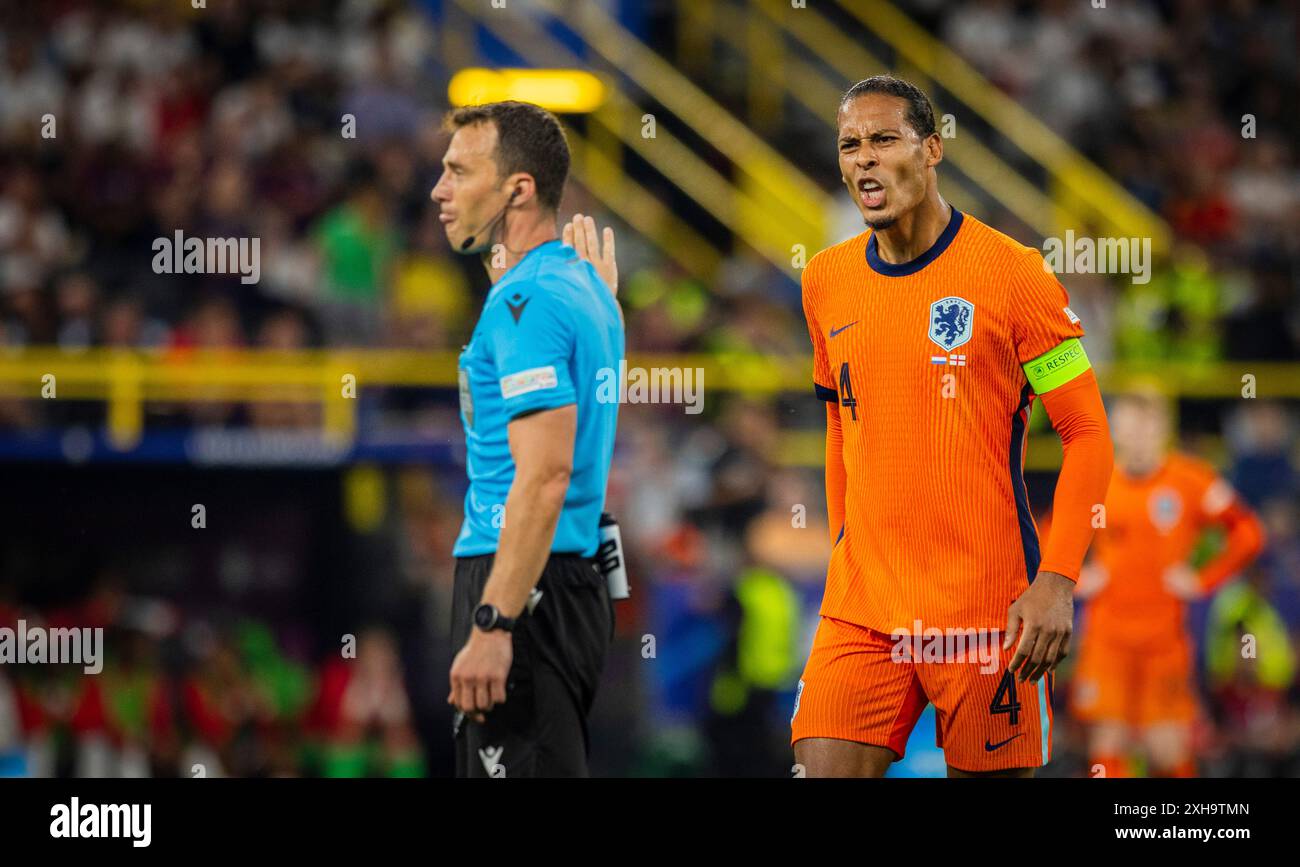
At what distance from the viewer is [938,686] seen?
14.3 ft

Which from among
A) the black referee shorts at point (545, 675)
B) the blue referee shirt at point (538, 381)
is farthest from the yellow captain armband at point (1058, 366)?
the black referee shorts at point (545, 675)

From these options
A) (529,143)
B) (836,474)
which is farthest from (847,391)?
(529,143)

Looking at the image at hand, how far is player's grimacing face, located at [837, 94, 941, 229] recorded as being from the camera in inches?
174

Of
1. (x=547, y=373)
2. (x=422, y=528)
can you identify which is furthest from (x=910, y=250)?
(x=422, y=528)

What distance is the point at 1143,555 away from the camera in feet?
28.3

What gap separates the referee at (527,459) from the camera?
449 cm

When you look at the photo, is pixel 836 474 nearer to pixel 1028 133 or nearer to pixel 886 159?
pixel 886 159

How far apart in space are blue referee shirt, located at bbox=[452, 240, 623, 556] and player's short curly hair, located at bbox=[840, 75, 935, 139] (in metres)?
0.88

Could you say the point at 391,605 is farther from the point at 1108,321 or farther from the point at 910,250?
the point at 910,250

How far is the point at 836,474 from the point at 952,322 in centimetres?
51

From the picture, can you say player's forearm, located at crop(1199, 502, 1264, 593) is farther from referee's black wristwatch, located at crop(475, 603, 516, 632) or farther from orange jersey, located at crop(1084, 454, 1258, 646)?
referee's black wristwatch, located at crop(475, 603, 516, 632)

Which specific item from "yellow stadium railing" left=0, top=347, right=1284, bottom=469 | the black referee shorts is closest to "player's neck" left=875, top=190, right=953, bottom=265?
the black referee shorts

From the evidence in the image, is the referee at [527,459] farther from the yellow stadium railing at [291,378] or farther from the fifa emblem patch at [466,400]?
the yellow stadium railing at [291,378]
